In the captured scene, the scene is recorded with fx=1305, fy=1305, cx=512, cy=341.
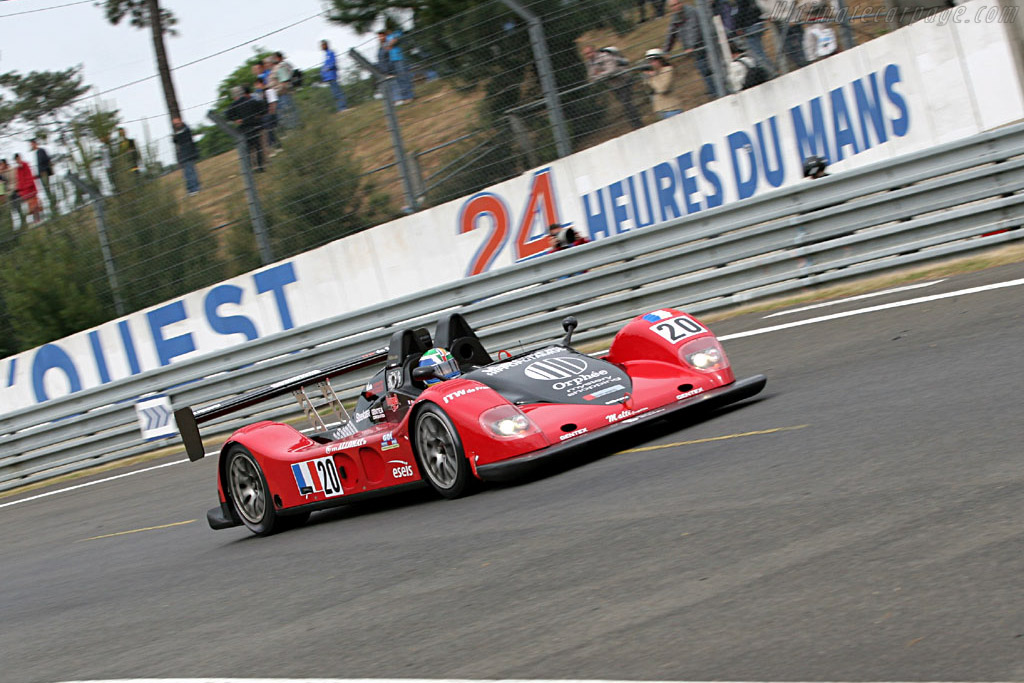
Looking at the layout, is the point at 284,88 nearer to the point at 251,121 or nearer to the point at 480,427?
the point at 251,121

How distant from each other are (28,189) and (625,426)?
1484cm

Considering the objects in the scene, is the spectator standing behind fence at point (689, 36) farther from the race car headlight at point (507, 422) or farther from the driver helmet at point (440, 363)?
the race car headlight at point (507, 422)

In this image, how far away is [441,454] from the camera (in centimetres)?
751

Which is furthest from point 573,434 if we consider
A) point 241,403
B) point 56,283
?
point 56,283

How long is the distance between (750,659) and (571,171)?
42.7ft

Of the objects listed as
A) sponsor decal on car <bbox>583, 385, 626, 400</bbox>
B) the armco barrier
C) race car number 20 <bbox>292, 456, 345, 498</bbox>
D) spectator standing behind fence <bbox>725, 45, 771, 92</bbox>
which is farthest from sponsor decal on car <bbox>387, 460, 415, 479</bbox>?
spectator standing behind fence <bbox>725, 45, 771, 92</bbox>

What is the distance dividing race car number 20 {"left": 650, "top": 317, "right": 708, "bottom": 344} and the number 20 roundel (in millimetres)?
8239

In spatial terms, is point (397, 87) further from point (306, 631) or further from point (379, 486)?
point (306, 631)

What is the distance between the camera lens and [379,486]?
25.9ft

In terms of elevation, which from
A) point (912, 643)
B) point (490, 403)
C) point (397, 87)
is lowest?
point (912, 643)

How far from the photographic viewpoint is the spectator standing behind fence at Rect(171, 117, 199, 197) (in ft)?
57.8

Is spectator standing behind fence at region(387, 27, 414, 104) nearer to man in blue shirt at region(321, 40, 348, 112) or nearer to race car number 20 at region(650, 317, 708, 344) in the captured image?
man in blue shirt at region(321, 40, 348, 112)

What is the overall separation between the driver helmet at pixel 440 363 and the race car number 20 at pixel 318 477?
82 cm

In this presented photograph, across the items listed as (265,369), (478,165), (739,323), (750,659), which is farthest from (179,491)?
(750,659)
